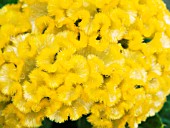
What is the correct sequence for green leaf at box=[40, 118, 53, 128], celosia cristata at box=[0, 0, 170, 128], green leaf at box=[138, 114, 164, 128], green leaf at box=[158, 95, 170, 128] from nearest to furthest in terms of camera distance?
celosia cristata at box=[0, 0, 170, 128]
green leaf at box=[40, 118, 53, 128]
green leaf at box=[138, 114, 164, 128]
green leaf at box=[158, 95, 170, 128]

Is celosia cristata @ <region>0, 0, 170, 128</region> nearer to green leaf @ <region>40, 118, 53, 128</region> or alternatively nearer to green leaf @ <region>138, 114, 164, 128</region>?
green leaf @ <region>40, 118, 53, 128</region>

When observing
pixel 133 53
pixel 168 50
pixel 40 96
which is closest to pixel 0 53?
pixel 40 96

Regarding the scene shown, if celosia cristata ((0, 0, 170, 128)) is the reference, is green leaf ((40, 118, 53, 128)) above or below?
below

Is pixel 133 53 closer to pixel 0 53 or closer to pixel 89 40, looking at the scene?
pixel 89 40

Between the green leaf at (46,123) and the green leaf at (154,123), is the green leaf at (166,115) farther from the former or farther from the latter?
the green leaf at (46,123)

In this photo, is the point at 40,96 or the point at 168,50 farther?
the point at 168,50

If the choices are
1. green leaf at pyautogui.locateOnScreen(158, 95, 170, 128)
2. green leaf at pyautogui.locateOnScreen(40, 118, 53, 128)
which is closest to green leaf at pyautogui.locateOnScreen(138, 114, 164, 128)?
green leaf at pyautogui.locateOnScreen(158, 95, 170, 128)

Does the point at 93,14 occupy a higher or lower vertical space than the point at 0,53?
higher

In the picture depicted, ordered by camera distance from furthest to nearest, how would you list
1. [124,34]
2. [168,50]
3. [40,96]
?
[168,50] < [124,34] < [40,96]
